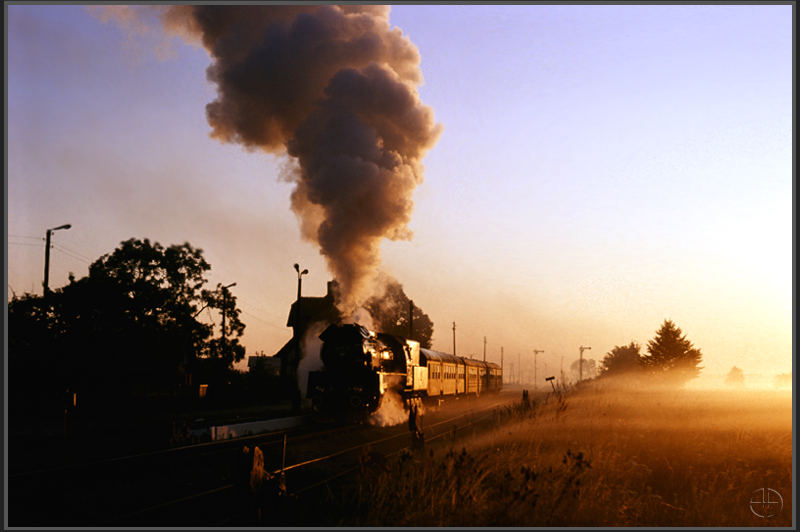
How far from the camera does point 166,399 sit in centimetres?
3316

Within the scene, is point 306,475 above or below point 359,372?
below

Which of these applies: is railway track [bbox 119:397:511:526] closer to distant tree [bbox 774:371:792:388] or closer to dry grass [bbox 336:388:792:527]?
dry grass [bbox 336:388:792:527]

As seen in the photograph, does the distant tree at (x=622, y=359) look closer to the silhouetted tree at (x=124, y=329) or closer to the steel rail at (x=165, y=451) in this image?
the silhouetted tree at (x=124, y=329)

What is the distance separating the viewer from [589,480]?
11289mm

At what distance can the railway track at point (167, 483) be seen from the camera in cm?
951

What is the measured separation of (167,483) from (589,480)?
24.4 ft

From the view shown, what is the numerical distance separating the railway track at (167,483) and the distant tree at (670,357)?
155 ft

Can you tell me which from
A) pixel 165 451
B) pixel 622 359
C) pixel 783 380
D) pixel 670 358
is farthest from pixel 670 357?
pixel 165 451

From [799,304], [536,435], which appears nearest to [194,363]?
[536,435]

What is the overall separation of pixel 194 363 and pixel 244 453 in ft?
107

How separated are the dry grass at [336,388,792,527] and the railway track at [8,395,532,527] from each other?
49.9 inches

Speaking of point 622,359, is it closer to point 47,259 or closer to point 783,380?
point 783,380

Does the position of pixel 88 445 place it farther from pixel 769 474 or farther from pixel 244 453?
pixel 769 474

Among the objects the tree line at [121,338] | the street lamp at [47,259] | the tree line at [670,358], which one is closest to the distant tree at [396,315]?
the tree line at [670,358]
